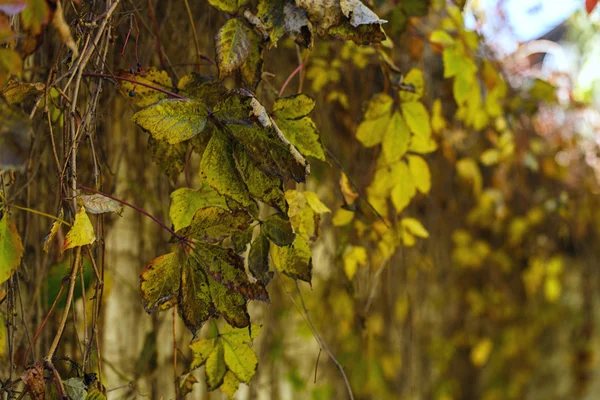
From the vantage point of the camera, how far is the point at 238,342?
2.80ft

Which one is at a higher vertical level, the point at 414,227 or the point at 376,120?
the point at 376,120

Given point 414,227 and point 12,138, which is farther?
point 414,227

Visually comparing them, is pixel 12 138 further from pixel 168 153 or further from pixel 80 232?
pixel 168 153

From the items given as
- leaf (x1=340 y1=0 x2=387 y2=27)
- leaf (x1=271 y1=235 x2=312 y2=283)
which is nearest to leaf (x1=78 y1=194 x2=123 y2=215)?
leaf (x1=271 y1=235 x2=312 y2=283)

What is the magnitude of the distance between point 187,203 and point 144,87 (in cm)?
17

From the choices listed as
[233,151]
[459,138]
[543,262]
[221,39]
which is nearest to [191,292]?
[233,151]

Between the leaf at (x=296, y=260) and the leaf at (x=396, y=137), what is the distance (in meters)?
0.31

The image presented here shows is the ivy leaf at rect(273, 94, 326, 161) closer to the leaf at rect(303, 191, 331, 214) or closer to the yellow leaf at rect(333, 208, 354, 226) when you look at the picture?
the leaf at rect(303, 191, 331, 214)

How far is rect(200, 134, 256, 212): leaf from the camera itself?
0.69 metres

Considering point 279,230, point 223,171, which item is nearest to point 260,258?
point 279,230

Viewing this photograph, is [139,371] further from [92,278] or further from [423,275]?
[423,275]

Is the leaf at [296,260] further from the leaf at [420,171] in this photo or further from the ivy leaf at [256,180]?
the leaf at [420,171]

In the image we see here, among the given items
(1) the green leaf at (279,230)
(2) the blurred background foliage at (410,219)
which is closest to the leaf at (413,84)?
(2) the blurred background foliage at (410,219)

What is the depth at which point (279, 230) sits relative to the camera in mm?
779
